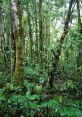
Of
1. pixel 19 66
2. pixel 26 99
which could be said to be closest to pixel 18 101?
pixel 26 99

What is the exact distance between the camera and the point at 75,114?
4152mm

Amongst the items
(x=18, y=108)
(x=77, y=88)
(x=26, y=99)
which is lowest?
→ (x=77, y=88)

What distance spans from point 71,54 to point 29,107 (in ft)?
60.4

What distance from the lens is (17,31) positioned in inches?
309

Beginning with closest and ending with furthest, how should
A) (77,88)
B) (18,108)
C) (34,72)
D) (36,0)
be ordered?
(18,108), (77,88), (34,72), (36,0)

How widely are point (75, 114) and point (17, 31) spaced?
4269mm

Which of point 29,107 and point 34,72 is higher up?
point 29,107

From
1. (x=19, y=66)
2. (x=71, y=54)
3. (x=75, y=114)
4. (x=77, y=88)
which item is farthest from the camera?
(x=71, y=54)

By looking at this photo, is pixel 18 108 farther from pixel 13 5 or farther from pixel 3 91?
pixel 13 5

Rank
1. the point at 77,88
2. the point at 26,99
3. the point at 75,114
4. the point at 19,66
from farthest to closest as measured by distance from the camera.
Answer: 1. the point at 77,88
2. the point at 19,66
3. the point at 26,99
4. the point at 75,114

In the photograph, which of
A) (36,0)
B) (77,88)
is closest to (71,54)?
(36,0)

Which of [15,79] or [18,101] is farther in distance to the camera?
[15,79]

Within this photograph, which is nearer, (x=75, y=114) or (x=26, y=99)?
(x=75, y=114)

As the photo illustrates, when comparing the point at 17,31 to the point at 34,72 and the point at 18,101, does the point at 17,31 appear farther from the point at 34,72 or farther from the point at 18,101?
the point at 34,72
